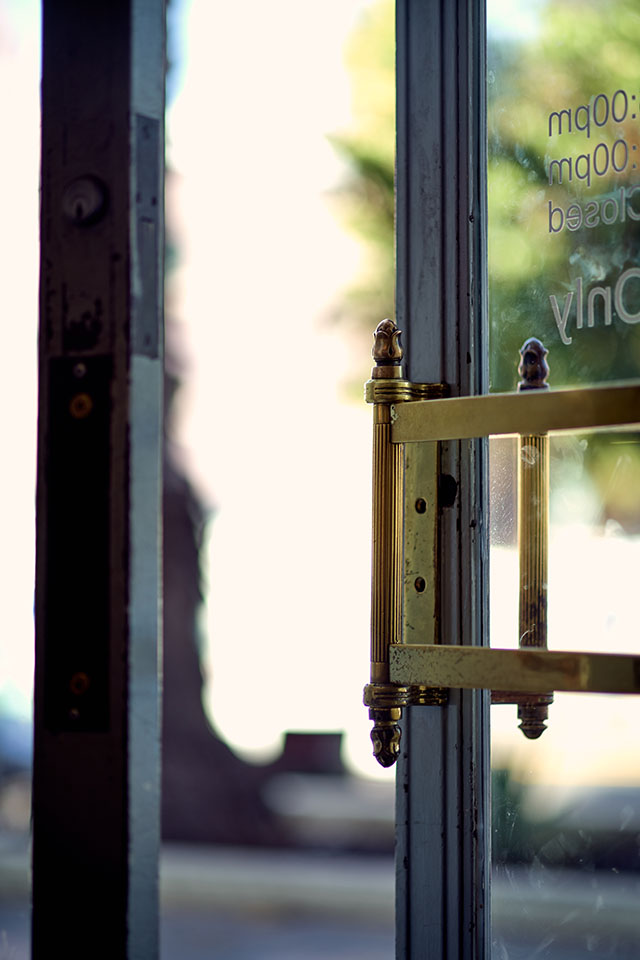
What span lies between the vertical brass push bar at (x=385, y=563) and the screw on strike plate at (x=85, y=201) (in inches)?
11.1

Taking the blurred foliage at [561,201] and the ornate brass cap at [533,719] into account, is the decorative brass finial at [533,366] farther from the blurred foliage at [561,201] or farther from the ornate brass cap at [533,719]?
the ornate brass cap at [533,719]

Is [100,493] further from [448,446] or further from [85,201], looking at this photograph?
[448,446]

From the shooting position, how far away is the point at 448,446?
110 centimetres

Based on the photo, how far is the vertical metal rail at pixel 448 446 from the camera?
1.08 m

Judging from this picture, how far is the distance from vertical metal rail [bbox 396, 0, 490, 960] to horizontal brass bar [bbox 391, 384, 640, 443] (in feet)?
0.22

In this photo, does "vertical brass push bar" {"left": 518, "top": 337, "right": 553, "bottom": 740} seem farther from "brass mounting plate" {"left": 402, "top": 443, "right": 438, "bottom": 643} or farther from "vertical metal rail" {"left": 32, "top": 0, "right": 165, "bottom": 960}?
"vertical metal rail" {"left": 32, "top": 0, "right": 165, "bottom": 960}

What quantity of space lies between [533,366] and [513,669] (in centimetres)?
26

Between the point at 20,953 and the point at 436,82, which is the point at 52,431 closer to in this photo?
the point at 436,82

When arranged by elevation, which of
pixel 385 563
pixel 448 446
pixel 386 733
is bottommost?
pixel 386 733

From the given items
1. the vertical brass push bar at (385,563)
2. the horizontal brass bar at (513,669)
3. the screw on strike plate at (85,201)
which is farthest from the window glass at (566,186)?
the screw on strike plate at (85,201)

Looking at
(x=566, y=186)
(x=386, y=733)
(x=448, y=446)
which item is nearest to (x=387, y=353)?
(x=448, y=446)

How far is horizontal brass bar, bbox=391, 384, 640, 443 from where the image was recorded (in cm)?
92

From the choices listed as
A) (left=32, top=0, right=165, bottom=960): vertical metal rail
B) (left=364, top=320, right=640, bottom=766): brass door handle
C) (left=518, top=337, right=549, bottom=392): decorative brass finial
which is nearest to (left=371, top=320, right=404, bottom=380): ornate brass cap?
(left=364, top=320, right=640, bottom=766): brass door handle

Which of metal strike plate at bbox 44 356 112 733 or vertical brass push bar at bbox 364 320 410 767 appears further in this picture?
vertical brass push bar at bbox 364 320 410 767
